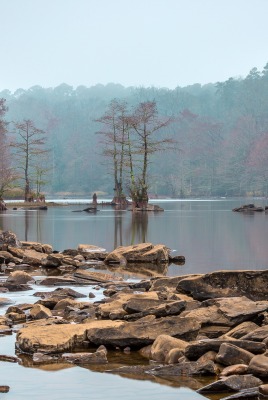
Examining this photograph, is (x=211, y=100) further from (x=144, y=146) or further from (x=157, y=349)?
(x=157, y=349)

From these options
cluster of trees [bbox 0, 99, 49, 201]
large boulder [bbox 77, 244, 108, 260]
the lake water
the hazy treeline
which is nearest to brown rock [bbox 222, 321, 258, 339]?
the lake water

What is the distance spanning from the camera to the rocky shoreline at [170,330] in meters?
7.26

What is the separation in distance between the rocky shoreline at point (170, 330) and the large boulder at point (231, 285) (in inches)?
0.6

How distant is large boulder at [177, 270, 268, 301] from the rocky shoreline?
1 centimetres

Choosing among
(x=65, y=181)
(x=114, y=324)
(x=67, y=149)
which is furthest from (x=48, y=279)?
(x=67, y=149)

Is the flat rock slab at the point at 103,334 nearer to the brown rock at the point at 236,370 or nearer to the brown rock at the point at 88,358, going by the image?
the brown rock at the point at 88,358

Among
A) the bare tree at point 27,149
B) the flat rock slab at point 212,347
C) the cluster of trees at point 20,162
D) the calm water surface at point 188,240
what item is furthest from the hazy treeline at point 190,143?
the flat rock slab at point 212,347

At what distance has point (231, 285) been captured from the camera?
35.4ft

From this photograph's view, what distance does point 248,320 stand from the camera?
8898 mm

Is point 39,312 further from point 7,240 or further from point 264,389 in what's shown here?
point 7,240

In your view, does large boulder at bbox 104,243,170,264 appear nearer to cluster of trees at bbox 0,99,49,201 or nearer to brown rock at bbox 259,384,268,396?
brown rock at bbox 259,384,268,396

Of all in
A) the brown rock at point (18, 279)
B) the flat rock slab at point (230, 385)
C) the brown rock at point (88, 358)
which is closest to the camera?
the flat rock slab at point (230, 385)

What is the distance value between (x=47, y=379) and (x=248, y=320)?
9.13 ft

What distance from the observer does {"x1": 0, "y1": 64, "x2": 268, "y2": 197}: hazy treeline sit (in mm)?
134125
